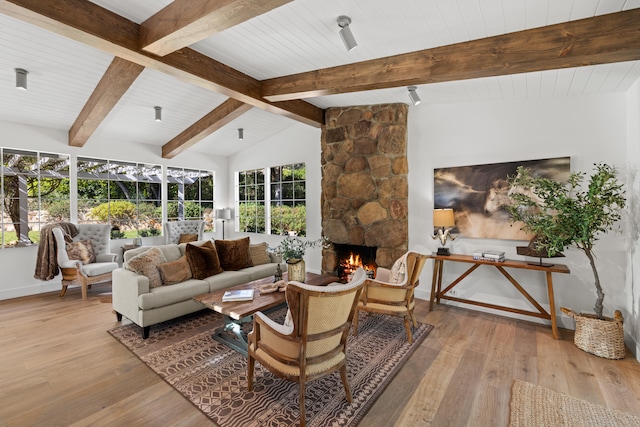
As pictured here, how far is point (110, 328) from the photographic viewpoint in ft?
11.1

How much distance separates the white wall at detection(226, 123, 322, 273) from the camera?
565 centimetres

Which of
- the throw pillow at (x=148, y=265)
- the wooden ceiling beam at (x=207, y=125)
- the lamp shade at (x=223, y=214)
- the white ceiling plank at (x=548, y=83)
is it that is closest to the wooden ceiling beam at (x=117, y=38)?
the wooden ceiling beam at (x=207, y=125)

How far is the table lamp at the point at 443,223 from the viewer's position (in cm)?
388

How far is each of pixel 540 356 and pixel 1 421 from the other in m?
4.32

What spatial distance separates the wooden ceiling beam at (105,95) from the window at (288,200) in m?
Answer: 3.14

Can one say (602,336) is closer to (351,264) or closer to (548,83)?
(548,83)

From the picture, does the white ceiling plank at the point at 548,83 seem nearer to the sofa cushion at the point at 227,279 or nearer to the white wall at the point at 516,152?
the white wall at the point at 516,152

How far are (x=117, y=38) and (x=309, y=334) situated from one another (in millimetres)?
2923

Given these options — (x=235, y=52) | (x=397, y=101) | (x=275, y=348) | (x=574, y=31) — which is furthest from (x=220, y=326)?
(x=574, y=31)

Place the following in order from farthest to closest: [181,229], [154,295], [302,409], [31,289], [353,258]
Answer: [181,229] < [353,258] < [31,289] < [154,295] < [302,409]

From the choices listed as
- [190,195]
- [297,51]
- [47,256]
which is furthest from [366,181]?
[47,256]

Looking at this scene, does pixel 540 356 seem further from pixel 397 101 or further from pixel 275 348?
pixel 397 101

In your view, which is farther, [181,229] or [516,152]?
[181,229]

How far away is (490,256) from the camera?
3596 mm
